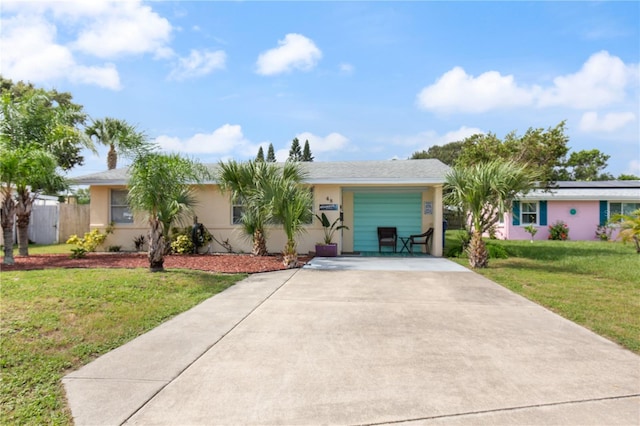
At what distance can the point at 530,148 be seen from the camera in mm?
19359

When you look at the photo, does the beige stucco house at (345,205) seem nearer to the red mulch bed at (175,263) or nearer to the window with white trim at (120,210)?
the window with white trim at (120,210)

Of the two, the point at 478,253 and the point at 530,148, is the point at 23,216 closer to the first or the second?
the point at 478,253

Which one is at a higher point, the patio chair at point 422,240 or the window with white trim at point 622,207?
the window with white trim at point 622,207

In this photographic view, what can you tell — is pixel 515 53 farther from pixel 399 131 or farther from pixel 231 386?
pixel 231 386

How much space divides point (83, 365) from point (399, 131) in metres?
15.9

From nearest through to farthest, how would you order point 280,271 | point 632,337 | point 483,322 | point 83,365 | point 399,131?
1. point 83,365
2. point 632,337
3. point 483,322
4. point 280,271
5. point 399,131

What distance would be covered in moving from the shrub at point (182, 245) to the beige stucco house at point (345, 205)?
3.33 ft

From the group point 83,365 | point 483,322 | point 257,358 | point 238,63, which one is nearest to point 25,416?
point 83,365

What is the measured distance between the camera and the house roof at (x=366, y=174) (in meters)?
12.7

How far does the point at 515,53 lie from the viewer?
11.5 metres

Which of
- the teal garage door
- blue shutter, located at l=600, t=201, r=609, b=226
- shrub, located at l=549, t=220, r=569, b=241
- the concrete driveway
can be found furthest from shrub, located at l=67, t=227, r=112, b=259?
blue shutter, located at l=600, t=201, r=609, b=226

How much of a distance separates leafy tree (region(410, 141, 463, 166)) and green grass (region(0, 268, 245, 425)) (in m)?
45.5

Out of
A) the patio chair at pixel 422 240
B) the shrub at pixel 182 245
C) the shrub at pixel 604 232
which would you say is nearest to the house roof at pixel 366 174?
the patio chair at pixel 422 240

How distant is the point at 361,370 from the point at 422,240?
1118cm
